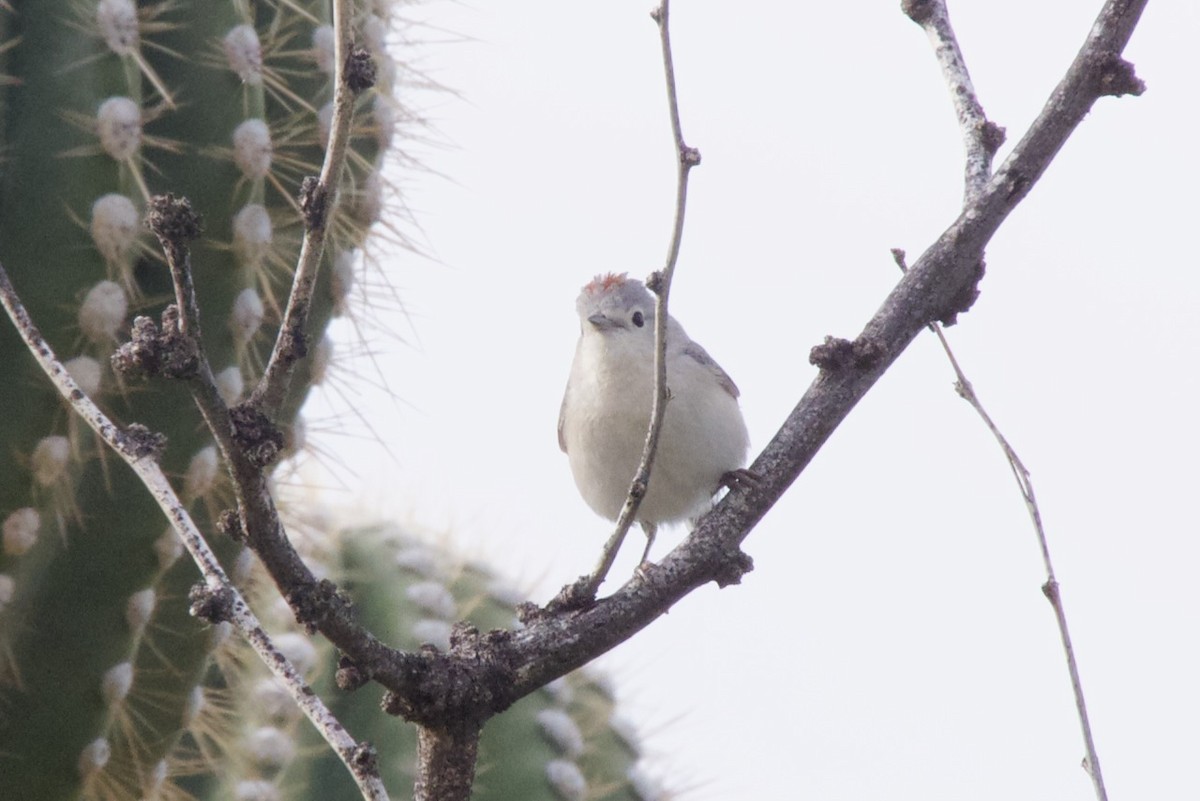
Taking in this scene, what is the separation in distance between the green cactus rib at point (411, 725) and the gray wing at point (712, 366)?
700mm

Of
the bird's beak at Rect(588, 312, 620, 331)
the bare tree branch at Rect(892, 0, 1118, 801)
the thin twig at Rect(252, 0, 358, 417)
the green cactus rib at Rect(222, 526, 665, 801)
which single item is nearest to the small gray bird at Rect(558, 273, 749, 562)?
the bird's beak at Rect(588, 312, 620, 331)

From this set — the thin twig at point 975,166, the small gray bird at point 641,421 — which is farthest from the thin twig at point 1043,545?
the small gray bird at point 641,421

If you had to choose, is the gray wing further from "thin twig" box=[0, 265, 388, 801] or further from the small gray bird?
"thin twig" box=[0, 265, 388, 801]

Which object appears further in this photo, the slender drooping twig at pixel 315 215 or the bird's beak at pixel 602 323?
the bird's beak at pixel 602 323

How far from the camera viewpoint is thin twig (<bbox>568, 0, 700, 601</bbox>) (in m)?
1.63

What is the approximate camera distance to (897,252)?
235 cm

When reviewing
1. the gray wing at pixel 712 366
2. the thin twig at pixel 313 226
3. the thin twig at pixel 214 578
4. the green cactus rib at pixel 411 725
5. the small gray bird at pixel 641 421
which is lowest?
the thin twig at pixel 214 578

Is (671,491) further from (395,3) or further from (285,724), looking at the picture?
(395,3)

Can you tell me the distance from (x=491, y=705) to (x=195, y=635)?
0.92 m

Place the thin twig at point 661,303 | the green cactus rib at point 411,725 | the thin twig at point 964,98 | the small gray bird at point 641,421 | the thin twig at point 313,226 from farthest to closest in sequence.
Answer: the small gray bird at point 641,421 < the green cactus rib at point 411,725 < the thin twig at point 964,98 < the thin twig at point 661,303 < the thin twig at point 313,226

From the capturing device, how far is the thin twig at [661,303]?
1.63 metres

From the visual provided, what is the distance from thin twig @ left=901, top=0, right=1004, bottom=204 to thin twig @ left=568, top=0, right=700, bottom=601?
0.54 metres

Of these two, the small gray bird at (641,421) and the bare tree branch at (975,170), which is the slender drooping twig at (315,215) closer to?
the bare tree branch at (975,170)

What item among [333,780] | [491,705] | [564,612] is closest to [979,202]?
[564,612]
